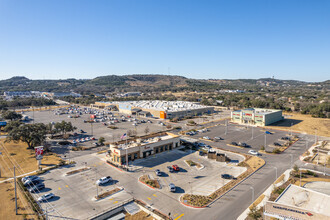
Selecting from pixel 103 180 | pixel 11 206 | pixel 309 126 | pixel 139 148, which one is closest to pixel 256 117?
pixel 309 126

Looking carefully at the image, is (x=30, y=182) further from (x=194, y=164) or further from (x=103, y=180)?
(x=194, y=164)

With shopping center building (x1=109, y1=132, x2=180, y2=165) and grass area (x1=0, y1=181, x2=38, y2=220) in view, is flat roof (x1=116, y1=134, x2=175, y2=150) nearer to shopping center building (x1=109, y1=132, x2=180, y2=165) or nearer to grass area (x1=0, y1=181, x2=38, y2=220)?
shopping center building (x1=109, y1=132, x2=180, y2=165)

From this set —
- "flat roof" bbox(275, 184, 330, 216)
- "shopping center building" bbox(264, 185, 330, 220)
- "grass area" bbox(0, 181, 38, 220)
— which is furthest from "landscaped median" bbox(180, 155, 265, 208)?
"grass area" bbox(0, 181, 38, 220)

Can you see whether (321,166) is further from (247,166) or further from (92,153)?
(92,153)

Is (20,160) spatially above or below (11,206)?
above

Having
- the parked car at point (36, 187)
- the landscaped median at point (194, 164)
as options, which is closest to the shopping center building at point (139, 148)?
the landscaped median at point (194, 164)

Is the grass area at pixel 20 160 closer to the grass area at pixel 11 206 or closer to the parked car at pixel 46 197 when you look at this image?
the grass area at pixel 11 206
